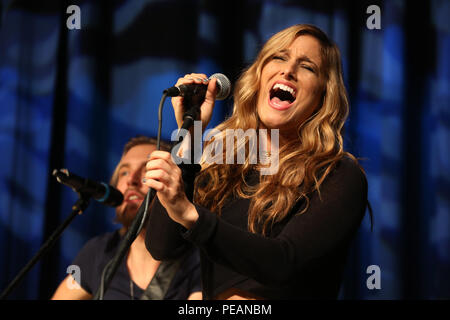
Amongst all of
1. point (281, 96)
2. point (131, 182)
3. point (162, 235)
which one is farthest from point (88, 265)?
point (281, 96)

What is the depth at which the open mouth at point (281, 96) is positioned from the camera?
1219 mm

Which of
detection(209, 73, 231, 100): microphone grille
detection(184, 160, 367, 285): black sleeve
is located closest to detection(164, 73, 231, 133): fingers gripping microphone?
detection(209, 73, 231, 100): microphone grille

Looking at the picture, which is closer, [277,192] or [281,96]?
[277,192]

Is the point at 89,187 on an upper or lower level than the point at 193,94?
lower

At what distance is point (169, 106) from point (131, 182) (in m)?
0.48

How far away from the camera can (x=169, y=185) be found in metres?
0.80

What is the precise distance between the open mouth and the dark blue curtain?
34.6 inches

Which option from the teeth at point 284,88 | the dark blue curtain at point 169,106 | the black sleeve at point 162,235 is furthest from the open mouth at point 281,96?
the dark blue curtain at point 169,106

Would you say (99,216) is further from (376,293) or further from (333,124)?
(333,124)

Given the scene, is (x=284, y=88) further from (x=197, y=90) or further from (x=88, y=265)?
(x=88, y=265)

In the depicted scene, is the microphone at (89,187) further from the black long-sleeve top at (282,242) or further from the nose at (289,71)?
the nose at (289,71)

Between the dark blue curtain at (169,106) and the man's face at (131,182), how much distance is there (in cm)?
25

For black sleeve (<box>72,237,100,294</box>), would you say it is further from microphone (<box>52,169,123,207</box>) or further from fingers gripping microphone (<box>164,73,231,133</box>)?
fingers gripping microphone (<box>164,73,231,133</box>)
